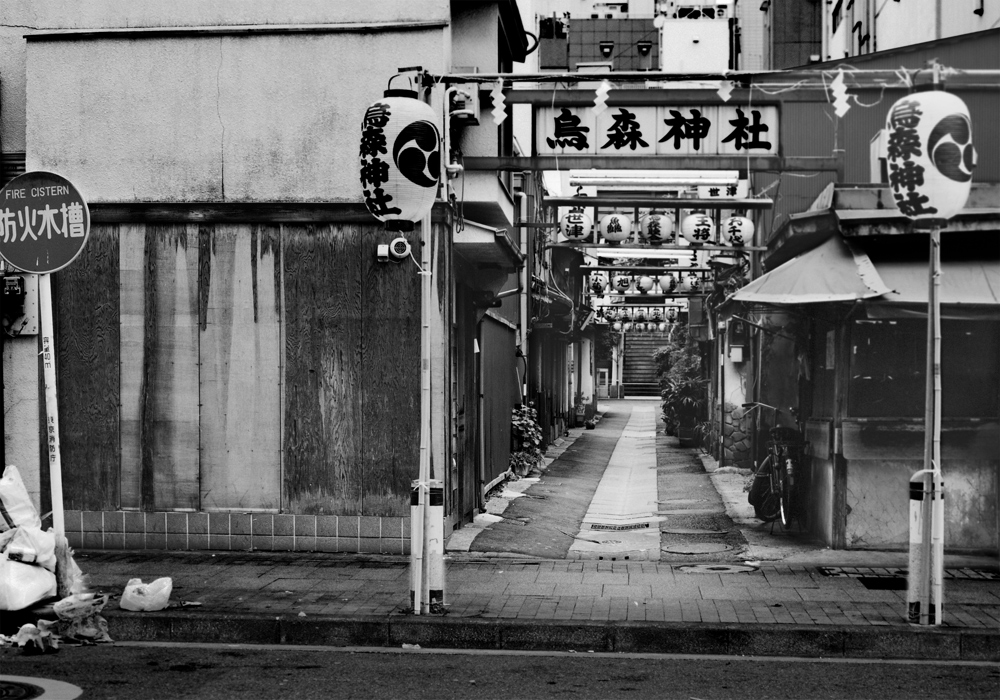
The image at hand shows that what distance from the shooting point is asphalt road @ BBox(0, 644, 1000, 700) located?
22.6 ft

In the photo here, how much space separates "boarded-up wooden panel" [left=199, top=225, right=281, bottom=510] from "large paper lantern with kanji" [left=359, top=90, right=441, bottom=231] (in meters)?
3.13

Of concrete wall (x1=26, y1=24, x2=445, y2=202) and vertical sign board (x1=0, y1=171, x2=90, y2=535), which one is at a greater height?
concrete wall (x1=26, y1=24, x2=445, y2=202)

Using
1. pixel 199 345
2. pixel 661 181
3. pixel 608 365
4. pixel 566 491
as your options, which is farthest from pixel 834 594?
pixel 608 365

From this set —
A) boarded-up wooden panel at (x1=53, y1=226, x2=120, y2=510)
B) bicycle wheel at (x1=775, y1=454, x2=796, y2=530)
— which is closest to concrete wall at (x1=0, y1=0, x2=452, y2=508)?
boarded-up wooden panel at (x1=53, y1=226, x2=120, y2=510)

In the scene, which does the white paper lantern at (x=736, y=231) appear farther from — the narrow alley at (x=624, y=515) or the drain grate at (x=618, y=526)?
the drain grate at (x=618, y=526)

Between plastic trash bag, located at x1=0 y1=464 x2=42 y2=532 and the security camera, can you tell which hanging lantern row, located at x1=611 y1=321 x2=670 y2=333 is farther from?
plastic trash bag, located at x1=0 y1=464 x2=42 y2=532

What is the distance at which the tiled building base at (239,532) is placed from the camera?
457 inches

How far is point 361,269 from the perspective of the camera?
11.7 metres

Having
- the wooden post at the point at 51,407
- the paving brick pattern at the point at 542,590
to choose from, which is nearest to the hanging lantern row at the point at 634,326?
the paving brick pattern at the point at 542,590

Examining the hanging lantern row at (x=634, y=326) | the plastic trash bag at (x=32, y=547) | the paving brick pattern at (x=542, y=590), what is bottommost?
the paving brick pattern at (x=542, y=590)

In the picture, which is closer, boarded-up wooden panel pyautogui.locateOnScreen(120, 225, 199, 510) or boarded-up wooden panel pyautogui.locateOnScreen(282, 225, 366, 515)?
boarded-up wooden panel pyautogui.locateOnScreen(282, 225, 366, 515)

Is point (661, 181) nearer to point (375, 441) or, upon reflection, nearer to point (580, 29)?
point (375, 441)

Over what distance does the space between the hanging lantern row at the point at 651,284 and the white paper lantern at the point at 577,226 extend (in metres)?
11.4

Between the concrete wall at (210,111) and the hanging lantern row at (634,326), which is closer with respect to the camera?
the concrete wall at (210,111)
